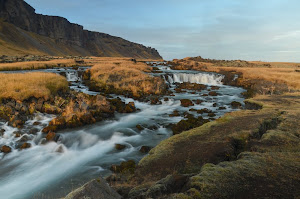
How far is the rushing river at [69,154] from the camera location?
392 inches

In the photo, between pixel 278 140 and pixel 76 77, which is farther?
pixel 76 77

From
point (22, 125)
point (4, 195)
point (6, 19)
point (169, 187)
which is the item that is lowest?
point (4, 195)

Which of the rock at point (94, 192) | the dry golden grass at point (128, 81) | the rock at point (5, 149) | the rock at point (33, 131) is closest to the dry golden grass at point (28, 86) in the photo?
the rock at point (33, 131)

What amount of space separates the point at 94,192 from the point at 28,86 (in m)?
19.9

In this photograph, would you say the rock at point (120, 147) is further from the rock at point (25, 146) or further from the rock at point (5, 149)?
the rock at point (5, 149)

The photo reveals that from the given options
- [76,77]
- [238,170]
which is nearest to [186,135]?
[238,170]

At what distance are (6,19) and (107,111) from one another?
165 meters

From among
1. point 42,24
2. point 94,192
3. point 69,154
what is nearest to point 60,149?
point 69,154

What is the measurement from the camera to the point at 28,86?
2072cm

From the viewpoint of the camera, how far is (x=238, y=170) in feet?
21.7

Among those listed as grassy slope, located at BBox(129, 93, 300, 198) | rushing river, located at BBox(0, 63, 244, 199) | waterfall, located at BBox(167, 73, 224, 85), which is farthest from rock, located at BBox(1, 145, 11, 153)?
waterfall, located at BBox(167, 73, 224, 85)

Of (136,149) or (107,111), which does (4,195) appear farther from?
(107,111)

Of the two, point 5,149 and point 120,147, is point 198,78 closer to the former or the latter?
point 120,147

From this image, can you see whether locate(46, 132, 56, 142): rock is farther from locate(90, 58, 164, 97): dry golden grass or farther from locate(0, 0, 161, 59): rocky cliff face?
locate(0, 0, 161, 59): rocky cliff face
